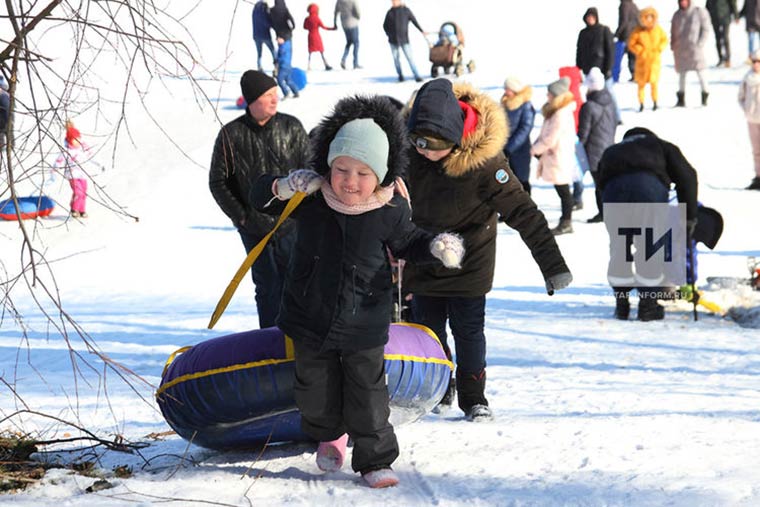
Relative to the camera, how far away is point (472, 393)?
17.8 feet

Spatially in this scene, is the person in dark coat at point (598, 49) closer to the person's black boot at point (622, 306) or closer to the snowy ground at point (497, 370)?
the snowy ground at point (497, 370)

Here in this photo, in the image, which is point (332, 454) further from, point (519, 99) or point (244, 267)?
point (519, 99)

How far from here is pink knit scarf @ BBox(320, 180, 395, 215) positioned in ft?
13.5

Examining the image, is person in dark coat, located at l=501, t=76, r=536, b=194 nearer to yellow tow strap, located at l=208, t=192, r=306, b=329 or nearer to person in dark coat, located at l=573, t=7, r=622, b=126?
person in dark coat, located at l=573, t=7, r=622, b=126

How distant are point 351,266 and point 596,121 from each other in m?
9.93

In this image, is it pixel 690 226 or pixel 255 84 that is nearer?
pixel 255 84

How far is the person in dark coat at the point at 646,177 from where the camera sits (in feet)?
27.0

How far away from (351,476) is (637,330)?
459 cm

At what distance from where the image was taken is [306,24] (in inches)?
1021

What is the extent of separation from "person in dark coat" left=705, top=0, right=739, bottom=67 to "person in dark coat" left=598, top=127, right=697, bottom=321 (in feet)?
50.6

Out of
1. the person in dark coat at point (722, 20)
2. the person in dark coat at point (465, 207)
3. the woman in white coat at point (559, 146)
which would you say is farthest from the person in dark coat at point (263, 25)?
the person in dark coat at point (465, 207)

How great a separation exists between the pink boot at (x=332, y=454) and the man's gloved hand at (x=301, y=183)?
1.00 meters

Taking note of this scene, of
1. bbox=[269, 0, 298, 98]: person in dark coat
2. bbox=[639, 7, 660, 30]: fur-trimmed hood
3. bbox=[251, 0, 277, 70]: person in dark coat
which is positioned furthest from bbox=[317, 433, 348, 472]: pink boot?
bbox=[251, 0, 277, 70]: person in dark coat

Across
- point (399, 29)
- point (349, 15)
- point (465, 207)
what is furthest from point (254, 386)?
point (349, 15)
